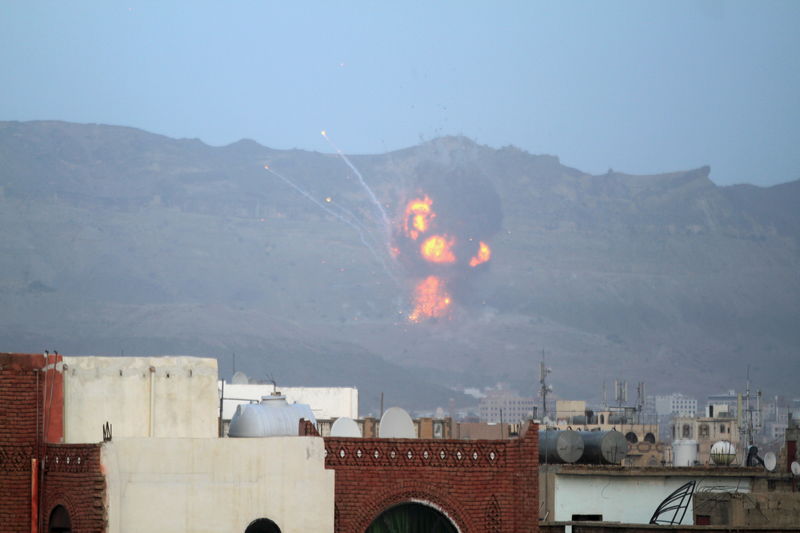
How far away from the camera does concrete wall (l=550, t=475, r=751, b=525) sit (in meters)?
37.8

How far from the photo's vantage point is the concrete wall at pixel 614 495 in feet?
124

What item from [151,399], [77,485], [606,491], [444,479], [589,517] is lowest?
[589,517]

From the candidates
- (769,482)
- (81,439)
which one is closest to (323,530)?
(81,439)

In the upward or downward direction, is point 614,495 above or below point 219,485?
below

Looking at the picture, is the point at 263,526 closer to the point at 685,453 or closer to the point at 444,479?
the point at 444,479

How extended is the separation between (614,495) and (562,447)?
229 centimetres

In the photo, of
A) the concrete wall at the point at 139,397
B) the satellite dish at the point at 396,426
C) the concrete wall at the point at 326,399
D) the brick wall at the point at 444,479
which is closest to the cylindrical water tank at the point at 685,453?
the satellite dish at the point at 396,426

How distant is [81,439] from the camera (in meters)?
33.9

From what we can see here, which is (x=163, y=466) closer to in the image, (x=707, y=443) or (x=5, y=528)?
(x=5, y=528)

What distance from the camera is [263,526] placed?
1257 inches

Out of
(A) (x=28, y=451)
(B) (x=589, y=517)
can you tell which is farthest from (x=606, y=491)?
(A) (x=28, y=451)

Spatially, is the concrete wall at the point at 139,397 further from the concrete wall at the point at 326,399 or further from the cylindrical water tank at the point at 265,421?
the concrete wall at the point at 326,399

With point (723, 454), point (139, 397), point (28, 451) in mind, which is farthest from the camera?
point (723, 454)

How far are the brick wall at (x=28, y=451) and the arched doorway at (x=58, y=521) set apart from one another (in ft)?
0.46
